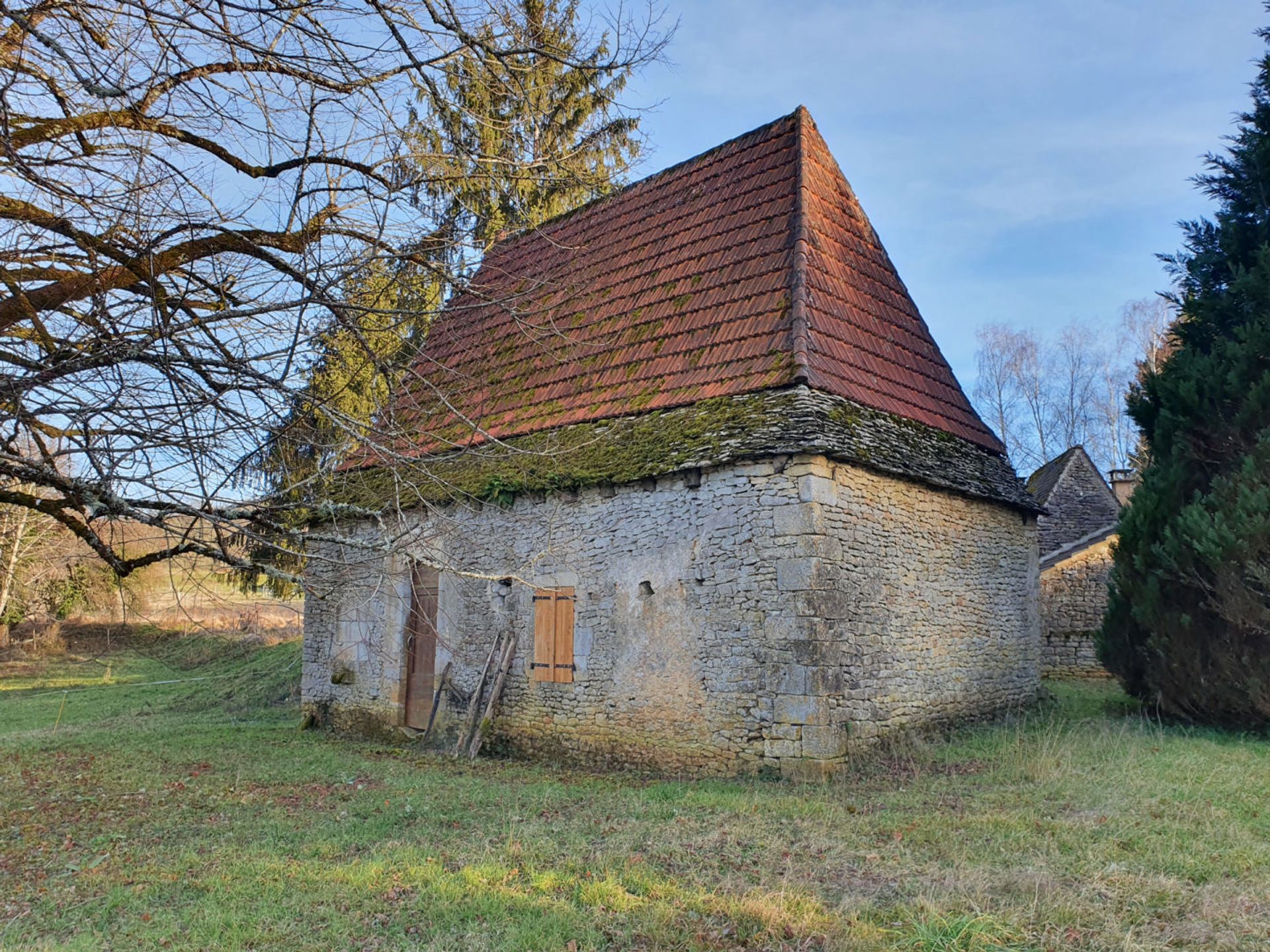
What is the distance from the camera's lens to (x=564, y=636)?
9.66 meters

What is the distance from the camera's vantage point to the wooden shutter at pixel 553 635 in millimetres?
9602

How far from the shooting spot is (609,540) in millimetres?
9344

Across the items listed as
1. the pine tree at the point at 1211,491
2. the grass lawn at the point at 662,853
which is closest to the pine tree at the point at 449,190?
the grass lawn at the point at 662,853

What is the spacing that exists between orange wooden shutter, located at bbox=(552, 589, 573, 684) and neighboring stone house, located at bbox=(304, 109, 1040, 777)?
0.04m

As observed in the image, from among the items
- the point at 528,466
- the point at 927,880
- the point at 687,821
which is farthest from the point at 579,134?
the point at 927,880

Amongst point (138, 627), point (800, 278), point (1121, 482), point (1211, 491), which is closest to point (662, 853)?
point (800, 278)

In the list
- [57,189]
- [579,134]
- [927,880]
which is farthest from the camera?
[579,134]

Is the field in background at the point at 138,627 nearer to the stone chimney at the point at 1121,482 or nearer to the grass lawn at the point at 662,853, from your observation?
the grass lawn at the point at 662,853

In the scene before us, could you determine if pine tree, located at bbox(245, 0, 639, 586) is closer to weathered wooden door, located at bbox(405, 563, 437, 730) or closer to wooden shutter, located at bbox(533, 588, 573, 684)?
wooden shutter, located at bbox(533, 588, 573, 684)

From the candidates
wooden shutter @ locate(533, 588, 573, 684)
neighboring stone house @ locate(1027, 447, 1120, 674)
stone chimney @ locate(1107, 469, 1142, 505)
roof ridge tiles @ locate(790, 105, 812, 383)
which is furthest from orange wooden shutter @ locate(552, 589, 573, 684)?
stone chimney @ locate(1107, 469, 1142, 505)

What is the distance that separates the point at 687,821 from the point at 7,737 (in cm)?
1196

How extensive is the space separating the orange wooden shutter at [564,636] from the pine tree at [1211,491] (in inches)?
261

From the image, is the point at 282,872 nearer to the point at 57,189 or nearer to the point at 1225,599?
the point at 57,189

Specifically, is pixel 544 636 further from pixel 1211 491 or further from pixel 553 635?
pixel 1211 491
